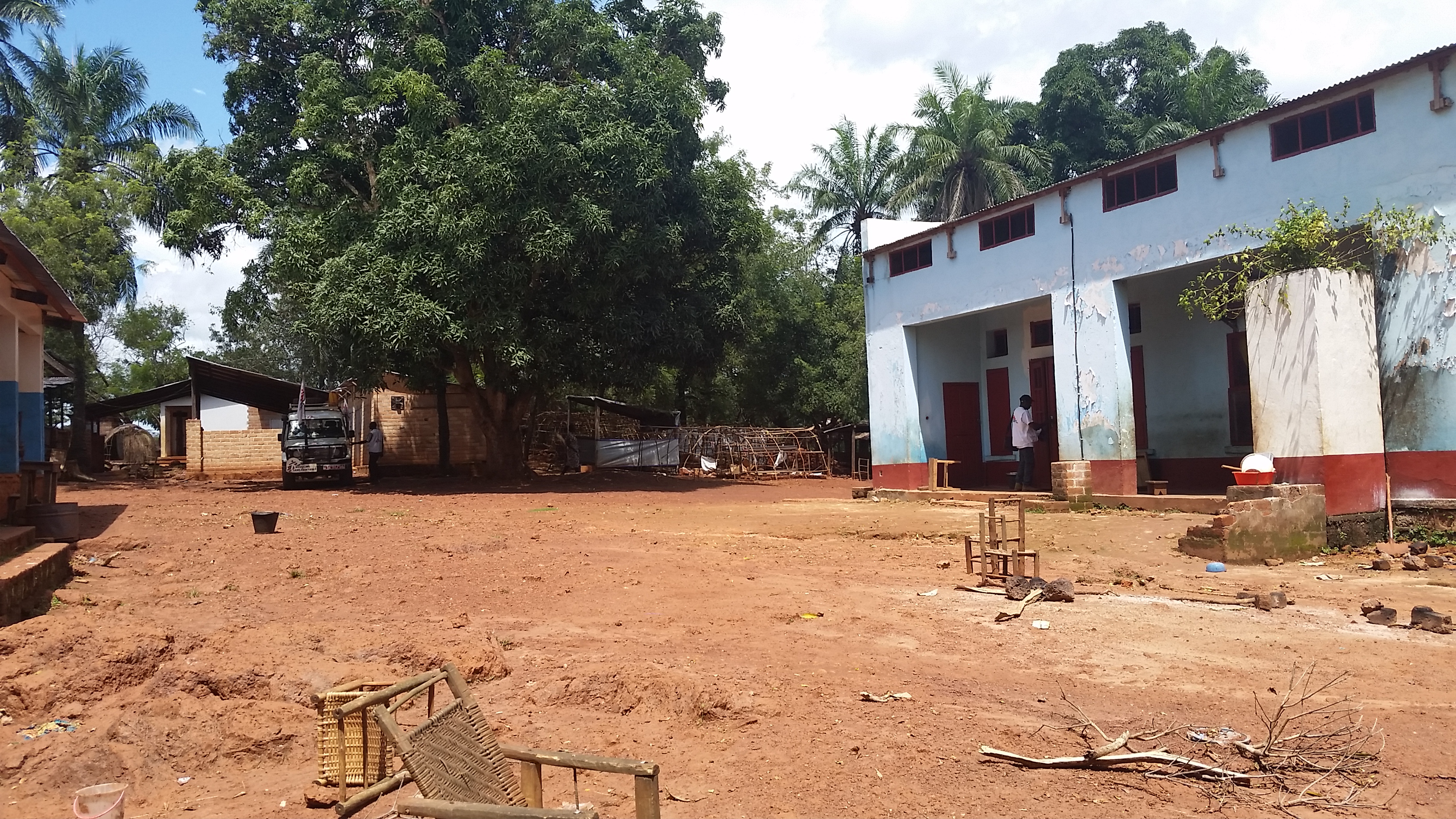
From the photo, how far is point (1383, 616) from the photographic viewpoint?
7.96 m

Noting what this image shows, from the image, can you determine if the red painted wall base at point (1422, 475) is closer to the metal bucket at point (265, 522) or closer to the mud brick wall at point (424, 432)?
the metal bucket at point (265, 522)

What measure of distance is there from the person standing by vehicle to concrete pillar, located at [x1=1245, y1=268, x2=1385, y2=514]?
22344mm

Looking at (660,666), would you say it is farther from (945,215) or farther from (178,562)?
(945,215)

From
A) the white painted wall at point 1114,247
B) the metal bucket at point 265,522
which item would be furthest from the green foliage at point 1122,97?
the metal bucket at point 265,522

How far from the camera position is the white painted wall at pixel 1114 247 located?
1224 centimetres

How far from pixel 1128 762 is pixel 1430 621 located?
4.34 m

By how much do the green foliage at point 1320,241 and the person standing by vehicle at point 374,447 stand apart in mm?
21487

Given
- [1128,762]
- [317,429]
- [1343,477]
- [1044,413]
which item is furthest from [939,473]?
[1128,762]

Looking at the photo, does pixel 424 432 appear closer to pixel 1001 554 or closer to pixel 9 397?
pixel 9 397

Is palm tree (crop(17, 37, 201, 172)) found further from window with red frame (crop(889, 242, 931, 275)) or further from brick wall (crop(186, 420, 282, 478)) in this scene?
window with red frame (crop(889, 242, 931, 275))

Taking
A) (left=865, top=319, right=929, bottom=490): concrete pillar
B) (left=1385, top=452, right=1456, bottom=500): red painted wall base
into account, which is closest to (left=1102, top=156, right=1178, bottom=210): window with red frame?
(left=1385, top=452, right=1456, bottom=500): red painted wall base

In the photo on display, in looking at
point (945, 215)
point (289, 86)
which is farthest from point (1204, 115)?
point (289, 86)

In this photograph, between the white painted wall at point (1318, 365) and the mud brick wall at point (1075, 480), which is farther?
the mud brick wall at point (1075, 480)

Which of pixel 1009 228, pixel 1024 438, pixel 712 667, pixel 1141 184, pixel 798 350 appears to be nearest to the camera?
pixel 712 667
